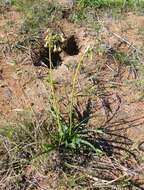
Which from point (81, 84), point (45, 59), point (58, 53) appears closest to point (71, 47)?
point (58, 53)

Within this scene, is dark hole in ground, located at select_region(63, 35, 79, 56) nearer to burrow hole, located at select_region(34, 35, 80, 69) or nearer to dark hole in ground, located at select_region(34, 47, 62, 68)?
burrow hole, located at select_region(34, 35, 80, 69)

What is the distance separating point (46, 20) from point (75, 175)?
1459mm

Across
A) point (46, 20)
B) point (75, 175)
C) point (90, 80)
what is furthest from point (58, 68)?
point (75, 175)

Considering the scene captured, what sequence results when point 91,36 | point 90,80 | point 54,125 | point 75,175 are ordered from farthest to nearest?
point 91,36 → point 90,80 → point 54,125 → point 75,175

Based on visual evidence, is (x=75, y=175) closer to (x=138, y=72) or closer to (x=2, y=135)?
(x=2, y=135)

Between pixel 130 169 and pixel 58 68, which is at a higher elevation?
pixel 58 68

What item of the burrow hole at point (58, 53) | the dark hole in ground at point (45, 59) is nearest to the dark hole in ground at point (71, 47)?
the burrow hole at point (58, 53)

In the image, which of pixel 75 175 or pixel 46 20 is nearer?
pixel 75 175

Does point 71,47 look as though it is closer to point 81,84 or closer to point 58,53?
point 58,53

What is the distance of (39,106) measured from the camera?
2961 mm

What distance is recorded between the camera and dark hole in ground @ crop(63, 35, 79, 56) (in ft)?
11.4

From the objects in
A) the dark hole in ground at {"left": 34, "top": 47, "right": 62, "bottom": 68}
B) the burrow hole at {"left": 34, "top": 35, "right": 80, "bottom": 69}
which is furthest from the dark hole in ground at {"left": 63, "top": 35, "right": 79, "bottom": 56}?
the dark hole in ground at {"left": 34, "top": 47, "right": 62, "bottom": 68}

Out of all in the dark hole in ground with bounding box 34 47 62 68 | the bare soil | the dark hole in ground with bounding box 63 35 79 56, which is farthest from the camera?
the dark hole in ground with bounding box 63 35 79 56

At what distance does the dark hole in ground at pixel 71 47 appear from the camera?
3486 millimetres
